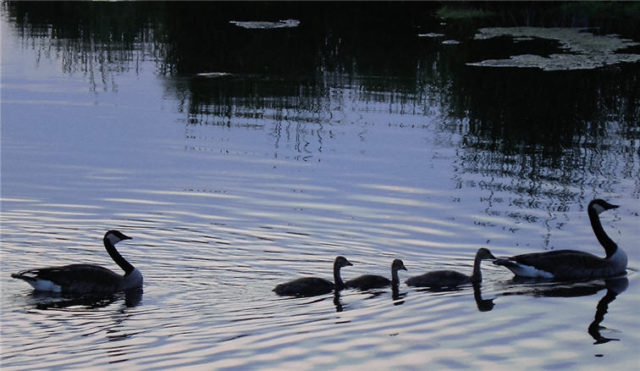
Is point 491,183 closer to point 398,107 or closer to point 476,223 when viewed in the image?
point 476,223

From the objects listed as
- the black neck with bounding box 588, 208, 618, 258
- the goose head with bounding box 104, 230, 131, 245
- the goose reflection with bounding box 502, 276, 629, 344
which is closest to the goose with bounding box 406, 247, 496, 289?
the goose reflection with bounding box 502, 276, 629, 344

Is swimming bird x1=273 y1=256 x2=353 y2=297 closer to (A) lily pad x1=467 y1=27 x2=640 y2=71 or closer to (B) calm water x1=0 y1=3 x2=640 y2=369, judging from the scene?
(B) calm water x1=0 y1=3 x2=640 y2=369

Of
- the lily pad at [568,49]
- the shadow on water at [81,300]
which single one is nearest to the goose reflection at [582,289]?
the shadow on water at [81,300]

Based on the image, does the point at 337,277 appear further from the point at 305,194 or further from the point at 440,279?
the point at 305,194

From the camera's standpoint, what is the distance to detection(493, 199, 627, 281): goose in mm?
13945

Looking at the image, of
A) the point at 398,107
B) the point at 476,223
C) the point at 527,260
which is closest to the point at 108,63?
the point at 398,107

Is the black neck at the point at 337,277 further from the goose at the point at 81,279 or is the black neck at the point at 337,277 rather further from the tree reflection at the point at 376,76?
the tree reflection at the point at 376,76

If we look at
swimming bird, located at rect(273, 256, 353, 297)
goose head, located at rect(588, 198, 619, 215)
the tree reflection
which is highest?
the tree reflection

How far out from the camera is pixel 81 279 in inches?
522

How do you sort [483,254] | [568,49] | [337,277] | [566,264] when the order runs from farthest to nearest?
[568,49] → [566,264] → [483,254] → [337,277]

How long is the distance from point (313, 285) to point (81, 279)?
8.93ft

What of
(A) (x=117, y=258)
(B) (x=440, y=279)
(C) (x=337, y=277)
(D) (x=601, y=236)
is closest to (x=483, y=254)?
(B) (x=440, y=279)

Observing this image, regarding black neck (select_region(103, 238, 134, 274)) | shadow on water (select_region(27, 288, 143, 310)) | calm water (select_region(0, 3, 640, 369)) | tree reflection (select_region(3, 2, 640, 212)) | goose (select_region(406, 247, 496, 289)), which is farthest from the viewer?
tree reflection (select_region(3, 2, 640, 212))

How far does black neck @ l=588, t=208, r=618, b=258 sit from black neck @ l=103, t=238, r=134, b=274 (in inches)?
239
